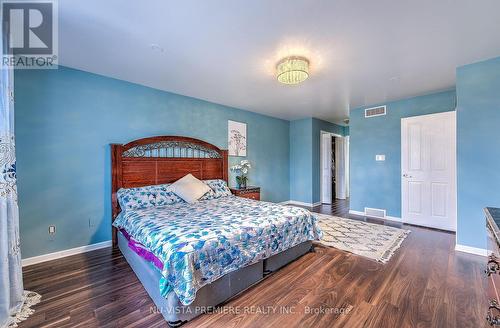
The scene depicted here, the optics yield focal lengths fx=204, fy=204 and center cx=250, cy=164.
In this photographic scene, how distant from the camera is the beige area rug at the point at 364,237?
2.87 m

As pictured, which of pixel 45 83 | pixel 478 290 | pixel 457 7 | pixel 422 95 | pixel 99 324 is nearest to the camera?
pixel 99 324

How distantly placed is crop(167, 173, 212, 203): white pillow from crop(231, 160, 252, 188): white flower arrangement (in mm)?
1290

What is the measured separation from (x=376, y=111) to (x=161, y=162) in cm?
476

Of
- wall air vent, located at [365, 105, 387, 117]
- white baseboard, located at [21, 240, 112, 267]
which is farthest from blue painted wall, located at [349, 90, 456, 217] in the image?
white baseboard, located at [21, 240, 112, 267]

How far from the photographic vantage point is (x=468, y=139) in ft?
9.34

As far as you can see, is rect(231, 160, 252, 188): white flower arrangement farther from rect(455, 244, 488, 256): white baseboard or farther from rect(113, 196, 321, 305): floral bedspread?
rect(455, 244, 488, 256): white baseboard

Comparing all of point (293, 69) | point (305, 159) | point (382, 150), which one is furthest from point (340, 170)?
point (293, 69)

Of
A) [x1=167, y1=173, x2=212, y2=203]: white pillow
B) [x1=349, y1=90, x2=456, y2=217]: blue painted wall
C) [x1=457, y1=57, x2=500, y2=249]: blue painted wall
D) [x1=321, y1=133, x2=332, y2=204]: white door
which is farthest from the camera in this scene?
[x1=321, y1=133, x2=332, y2=204]: white door

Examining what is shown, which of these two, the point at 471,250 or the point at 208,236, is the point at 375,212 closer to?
the point at 471,250

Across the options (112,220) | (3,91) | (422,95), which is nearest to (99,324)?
(112,220)

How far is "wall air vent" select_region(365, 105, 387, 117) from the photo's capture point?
4602 mm

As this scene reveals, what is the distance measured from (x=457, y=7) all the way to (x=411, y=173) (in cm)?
320

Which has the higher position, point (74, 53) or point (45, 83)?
point (74, 53)

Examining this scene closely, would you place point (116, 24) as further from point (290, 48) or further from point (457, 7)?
point (457, 7)
